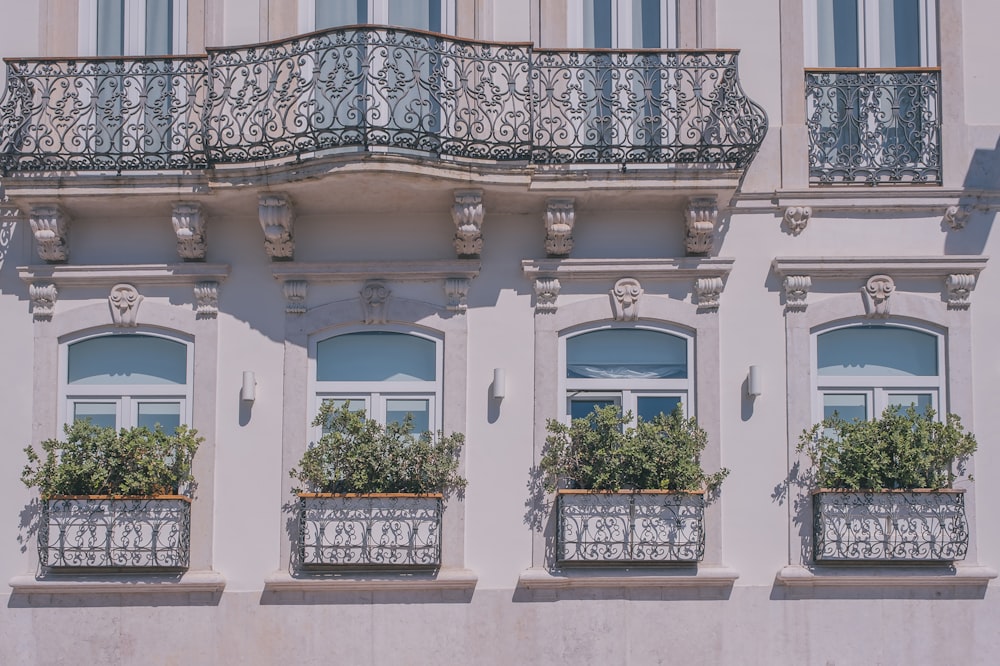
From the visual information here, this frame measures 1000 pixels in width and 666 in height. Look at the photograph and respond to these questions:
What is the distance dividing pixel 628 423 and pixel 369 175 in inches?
122

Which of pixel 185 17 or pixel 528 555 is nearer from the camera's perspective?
pixel 528 555

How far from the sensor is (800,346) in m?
14.6

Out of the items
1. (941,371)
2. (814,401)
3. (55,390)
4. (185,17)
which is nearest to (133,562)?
(55,390)

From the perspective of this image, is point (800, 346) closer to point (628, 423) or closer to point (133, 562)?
point (628, 423)

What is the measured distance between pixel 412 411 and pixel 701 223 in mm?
3018

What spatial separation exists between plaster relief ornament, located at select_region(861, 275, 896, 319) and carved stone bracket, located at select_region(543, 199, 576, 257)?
2642mm

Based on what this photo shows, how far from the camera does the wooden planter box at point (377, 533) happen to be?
14.0 metres

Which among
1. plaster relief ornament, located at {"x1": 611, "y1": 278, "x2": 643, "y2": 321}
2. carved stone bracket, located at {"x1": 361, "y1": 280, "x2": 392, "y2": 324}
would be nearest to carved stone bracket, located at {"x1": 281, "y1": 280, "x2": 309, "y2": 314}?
carved stone bracket, located at {"x1": 361, "y1": 280, "x2": 392, "y2": 324}

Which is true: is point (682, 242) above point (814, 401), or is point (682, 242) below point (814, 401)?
above

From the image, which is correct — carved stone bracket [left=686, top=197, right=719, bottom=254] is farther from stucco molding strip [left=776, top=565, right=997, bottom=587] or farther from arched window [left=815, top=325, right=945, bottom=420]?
stucco molding strip [left=776, top=565, right=997, bottom=587]

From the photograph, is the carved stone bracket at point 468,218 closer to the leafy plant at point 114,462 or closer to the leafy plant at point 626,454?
the leafy plant at point 626,454

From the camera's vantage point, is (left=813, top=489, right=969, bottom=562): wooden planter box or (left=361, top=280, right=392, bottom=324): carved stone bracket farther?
(left=361, top=280, right=392, bottom=324): carved stone bracket

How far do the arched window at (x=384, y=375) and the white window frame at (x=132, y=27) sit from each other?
3.21m

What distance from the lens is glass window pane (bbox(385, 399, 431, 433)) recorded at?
14.7 meters
